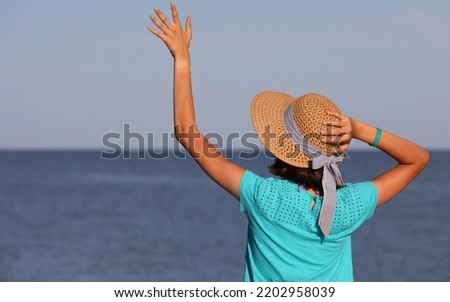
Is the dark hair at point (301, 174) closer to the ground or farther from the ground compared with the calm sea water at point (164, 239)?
farther from the ground

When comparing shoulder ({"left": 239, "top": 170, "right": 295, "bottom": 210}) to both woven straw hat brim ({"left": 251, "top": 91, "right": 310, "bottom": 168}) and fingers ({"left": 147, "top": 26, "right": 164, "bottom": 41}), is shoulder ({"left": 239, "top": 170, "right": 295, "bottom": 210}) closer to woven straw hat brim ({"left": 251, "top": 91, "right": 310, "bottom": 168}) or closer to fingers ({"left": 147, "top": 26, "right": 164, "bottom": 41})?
woven straw hat brim ({"left": 251, "top": 91, "right": 310, "bottom": 168})

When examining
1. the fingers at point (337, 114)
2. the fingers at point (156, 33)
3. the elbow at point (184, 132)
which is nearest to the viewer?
the fingers at point (337, 114)

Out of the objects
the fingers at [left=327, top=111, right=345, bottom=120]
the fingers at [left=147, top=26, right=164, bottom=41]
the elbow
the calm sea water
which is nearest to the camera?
the fingers at [left=327, top=111, right=345, bottom=120]

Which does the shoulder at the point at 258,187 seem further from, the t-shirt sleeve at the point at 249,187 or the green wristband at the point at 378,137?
the green wristband at the point at 378,137

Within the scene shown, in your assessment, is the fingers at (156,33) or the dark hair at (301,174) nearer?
the dark hair at (301,174)

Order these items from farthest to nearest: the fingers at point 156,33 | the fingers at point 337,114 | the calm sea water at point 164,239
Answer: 1. the calm sea water at point 164,239
2. the fingers at point 156,33
3. the fingers at point 337,114

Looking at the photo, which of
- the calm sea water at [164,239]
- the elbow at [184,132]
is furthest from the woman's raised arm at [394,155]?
the calm sea water at [164,239]

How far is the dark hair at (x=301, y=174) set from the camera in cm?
306

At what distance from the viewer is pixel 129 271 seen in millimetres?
20984

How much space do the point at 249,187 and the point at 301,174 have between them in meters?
0.19

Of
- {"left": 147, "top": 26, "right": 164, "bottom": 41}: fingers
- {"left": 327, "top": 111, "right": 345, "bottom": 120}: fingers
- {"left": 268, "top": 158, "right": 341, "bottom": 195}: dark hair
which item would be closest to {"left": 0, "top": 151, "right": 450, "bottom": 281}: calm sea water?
{"left": 147, "top": 26, "right": 164, "bottom": 41}: fingers

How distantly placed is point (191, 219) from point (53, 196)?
1691cm

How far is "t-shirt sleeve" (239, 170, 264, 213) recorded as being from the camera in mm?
3025
